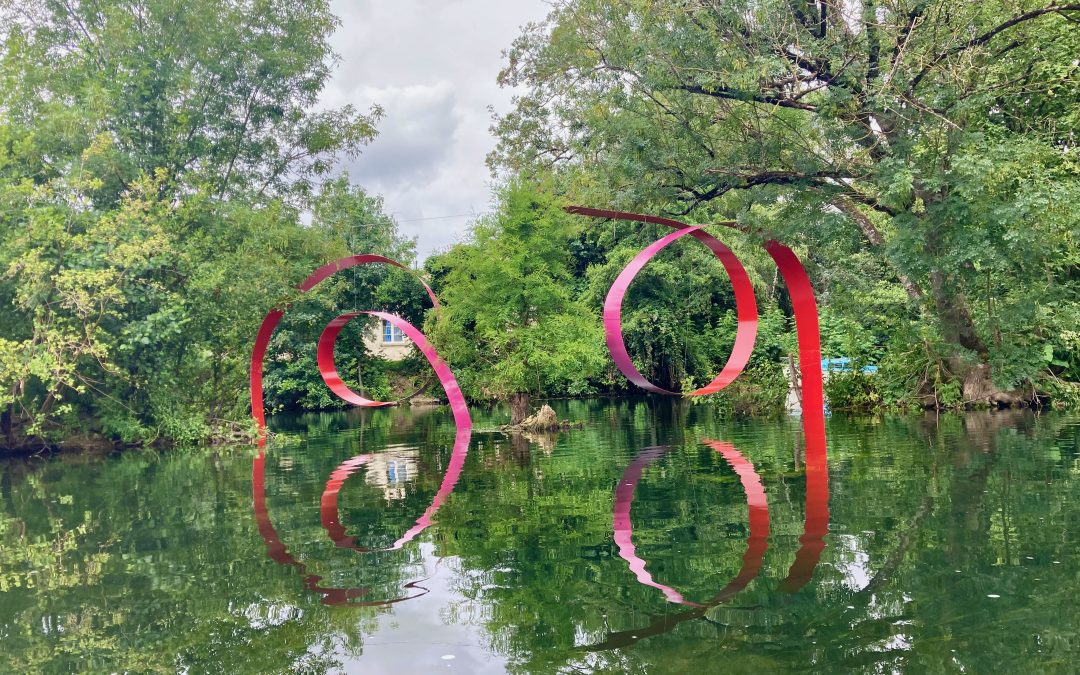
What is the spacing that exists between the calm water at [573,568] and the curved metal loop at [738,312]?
1793 mm

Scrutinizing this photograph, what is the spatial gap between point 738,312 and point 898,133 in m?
3.89

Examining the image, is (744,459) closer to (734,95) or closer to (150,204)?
(734,95)

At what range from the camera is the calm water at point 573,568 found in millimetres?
4082

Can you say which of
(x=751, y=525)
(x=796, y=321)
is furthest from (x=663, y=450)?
(x=751, y=525)

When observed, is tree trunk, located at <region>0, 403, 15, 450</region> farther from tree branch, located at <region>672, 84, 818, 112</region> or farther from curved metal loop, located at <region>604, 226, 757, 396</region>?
tree branch, located at <region>672, 84, 818, 112</region>

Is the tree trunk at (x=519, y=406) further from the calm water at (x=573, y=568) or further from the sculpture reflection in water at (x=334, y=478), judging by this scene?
the calm water at (x=573, y=568)

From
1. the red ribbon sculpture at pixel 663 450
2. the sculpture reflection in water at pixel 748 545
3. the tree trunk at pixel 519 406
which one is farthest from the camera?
the tree trunk at pixel 519 406

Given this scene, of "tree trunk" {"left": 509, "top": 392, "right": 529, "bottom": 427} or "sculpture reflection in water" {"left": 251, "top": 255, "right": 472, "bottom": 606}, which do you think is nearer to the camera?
"sculpture reflection in water" {"left": 251, "top": 255, "right": 472, "bottom": 606}

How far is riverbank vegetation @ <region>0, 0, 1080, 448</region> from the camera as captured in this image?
13398mm

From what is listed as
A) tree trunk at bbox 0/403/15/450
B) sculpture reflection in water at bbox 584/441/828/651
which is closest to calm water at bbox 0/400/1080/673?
sculpture reflection in water at bbox 584/441/828/651

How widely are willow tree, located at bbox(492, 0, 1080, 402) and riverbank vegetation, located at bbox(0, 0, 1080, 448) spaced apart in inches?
2.4

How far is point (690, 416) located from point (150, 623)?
52.0 ft

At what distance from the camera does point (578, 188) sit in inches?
905

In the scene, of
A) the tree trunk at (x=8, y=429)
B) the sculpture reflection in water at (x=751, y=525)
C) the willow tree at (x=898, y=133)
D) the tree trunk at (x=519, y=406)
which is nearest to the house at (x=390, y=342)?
the tree trunk at (x=519, y=406)
